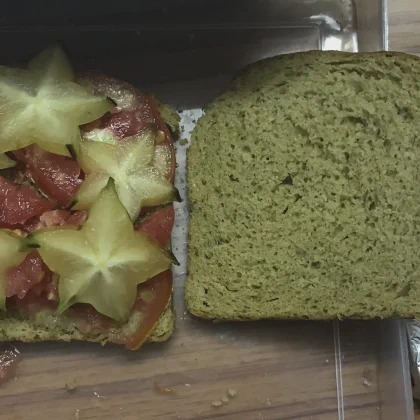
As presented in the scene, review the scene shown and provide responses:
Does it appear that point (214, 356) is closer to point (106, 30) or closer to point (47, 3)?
point (106, 30)

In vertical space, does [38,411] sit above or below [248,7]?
below

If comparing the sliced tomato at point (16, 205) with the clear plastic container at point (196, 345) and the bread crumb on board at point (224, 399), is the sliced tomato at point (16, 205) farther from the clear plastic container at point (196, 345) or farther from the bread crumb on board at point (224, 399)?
the bread crumb on board at point (224, 399)

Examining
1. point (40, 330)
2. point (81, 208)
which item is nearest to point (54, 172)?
point (81, 208)

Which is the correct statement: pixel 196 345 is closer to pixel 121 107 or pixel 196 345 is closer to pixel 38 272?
pixel 38 272

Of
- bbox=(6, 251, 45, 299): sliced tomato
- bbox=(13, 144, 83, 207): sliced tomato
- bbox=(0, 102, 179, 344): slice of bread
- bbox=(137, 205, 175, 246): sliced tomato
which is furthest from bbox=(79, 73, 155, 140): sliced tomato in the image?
bbox=(0, 102, 179, 344): slice of bread

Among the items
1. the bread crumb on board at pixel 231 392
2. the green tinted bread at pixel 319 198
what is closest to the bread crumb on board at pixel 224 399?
the bread crumb on board at pixel 231 392

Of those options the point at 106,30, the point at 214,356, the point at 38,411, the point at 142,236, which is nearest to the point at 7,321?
the point at 38,411
